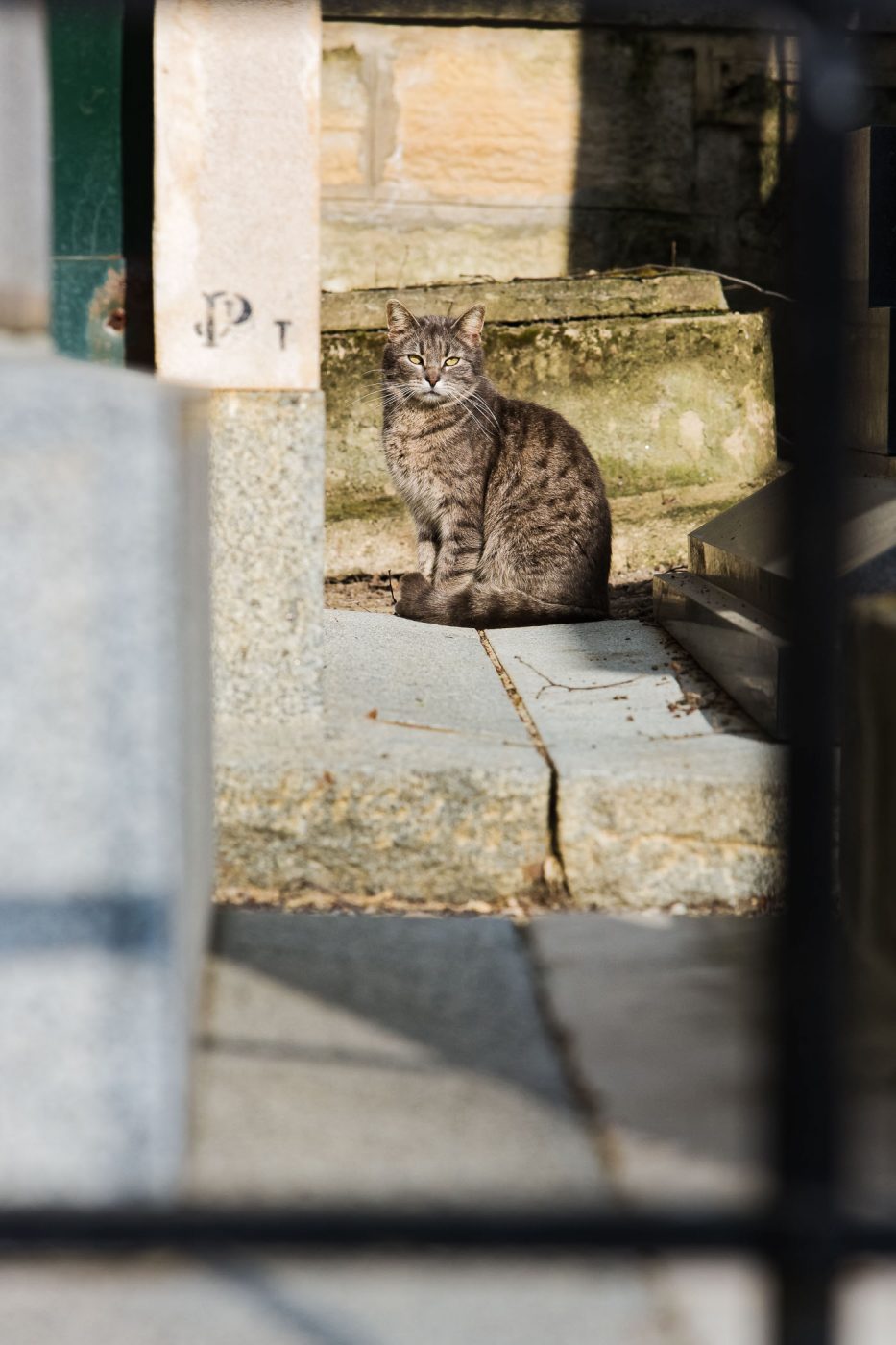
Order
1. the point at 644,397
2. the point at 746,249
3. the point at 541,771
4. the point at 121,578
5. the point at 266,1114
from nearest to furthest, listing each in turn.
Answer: the point at 121,578
the point at 266,1114
the point at 541,771
the point at 644,397
the point at 746,249

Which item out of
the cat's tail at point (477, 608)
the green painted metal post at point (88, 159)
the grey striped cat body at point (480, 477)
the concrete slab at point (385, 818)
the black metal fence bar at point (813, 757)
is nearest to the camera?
the black metal fence bar at point (813, 757)

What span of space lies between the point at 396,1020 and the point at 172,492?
1028 millimetres

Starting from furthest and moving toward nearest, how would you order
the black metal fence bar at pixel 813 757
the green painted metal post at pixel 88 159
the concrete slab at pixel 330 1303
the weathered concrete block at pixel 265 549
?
the green painted metal post at pixel 88 159 < the weathered concrete block at pixel 265 549 < the concrete slab at pixel 330 1303 < the black metal fence bar at pixel 813 757

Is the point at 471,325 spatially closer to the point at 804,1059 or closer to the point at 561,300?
the point at 561,300

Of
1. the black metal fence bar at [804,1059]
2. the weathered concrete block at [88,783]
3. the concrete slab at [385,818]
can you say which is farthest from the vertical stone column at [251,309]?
the black metal fence bar at [804,1059]

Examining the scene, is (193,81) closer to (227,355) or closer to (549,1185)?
(227,355)

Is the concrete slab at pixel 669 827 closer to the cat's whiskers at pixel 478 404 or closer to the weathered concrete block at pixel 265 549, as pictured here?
the weathered concrete block at pixel 265 549

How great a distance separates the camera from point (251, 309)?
309 centimetres

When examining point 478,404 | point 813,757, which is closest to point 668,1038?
point 813,757

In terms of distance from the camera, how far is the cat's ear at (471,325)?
211 inches

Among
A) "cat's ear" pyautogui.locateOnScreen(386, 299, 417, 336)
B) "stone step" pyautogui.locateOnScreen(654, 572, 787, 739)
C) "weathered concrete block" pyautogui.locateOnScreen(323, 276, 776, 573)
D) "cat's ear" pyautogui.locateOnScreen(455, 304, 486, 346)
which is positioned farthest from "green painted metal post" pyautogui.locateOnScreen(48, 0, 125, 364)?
"weathered concrete block" pyautogui.locateOnScreen(323, 276, 776, 573)

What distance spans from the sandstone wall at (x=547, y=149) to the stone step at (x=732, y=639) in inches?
105

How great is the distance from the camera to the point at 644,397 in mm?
5930

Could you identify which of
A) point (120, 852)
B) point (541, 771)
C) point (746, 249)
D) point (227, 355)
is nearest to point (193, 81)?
point (227, 355)
